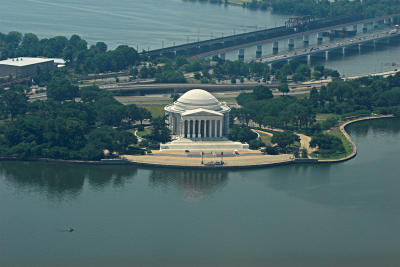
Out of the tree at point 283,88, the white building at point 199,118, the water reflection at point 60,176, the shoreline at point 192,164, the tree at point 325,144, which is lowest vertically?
the water reflection at point 60,176

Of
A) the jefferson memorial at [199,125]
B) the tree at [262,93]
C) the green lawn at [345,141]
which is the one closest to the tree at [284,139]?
the jefferson memorial at [199,125]

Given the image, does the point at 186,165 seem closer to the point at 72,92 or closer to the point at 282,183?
the point at 282,183

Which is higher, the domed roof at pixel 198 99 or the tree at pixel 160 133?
the domed roof at pixel 198 99

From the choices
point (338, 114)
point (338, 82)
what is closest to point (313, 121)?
point (338, 114)

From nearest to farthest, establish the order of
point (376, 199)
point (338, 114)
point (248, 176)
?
point (376, 199)
point (248, 176)
point (338, 114)

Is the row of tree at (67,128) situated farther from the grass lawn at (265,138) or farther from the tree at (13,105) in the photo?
the grass lawn at (265,138)

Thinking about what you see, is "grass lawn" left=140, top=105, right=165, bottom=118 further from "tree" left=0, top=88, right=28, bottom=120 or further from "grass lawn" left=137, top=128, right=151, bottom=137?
"tree" left=0, top=88, right=28, bottom=120

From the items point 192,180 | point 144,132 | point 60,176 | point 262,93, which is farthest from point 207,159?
point 262,93

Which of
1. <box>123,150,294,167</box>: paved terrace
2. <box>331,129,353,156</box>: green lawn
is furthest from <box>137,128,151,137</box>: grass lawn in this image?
<box>331,129,353,156</box>: green lawn
